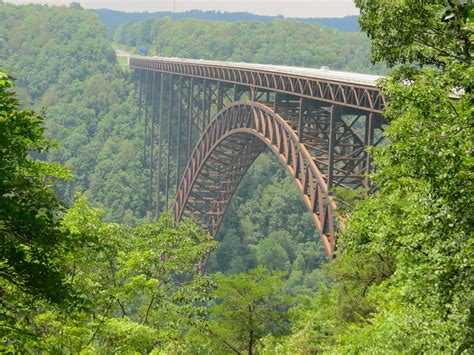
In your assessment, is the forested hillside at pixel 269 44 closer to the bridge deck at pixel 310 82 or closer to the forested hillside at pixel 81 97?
the forested hillside at pixel 81 97

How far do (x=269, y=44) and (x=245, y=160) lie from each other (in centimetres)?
8316

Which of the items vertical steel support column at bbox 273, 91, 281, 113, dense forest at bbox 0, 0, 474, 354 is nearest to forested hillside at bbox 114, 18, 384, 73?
vertical steel support column at bbox 273, 91, 281, 113

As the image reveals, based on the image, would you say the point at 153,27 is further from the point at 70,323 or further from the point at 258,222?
the point at 70,323

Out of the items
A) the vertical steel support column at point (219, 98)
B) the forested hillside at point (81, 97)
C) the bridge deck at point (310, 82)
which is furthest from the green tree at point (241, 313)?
the forested hillside at point (81, 97)

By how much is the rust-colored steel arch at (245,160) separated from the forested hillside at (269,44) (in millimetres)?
66346

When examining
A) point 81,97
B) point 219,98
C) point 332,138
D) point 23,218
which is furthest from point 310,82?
point 81,97

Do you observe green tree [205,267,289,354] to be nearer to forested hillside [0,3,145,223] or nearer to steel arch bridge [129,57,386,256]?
steel arch bridge [129,57,386,256]

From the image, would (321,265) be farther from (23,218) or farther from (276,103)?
(276,103)

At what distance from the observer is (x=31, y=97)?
116 meters

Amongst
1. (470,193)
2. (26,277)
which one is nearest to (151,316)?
(26,277)

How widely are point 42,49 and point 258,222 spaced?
57435 millimetres

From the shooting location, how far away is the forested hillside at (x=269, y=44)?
124819 millimetres

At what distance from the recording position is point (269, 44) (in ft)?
434

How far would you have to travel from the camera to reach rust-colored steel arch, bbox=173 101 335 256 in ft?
85.9
